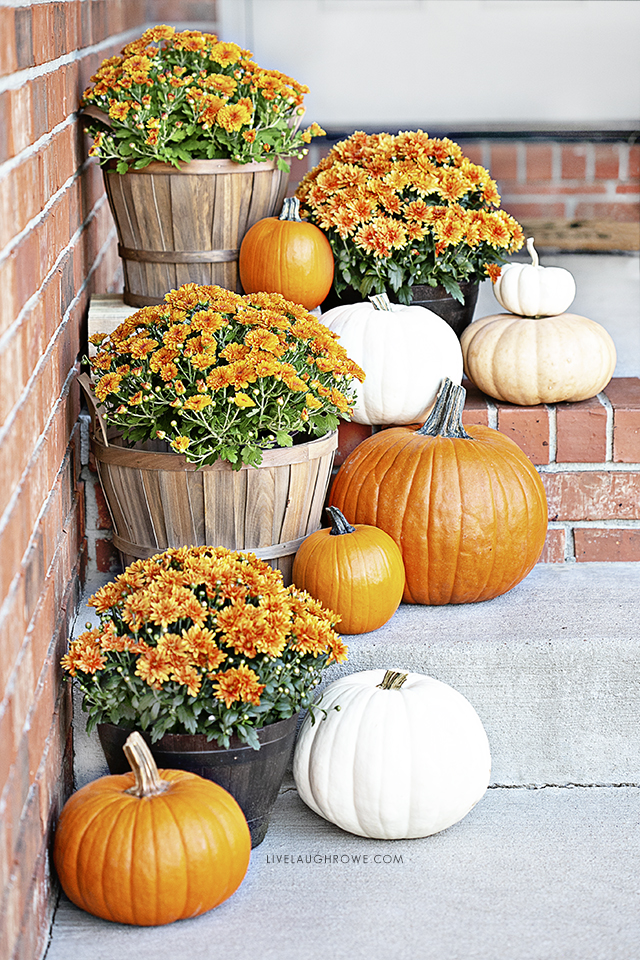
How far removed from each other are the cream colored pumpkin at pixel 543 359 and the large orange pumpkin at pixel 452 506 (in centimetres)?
20

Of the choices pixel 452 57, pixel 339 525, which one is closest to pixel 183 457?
pixel 339 525

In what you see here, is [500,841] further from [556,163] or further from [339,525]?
[556,163]

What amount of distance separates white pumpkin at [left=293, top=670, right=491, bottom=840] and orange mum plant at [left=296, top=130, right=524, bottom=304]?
952mm

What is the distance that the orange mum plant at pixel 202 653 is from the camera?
154 centimetres

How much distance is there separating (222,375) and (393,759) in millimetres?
670

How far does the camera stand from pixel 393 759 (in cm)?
167

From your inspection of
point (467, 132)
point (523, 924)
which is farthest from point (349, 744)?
point (467, 132)

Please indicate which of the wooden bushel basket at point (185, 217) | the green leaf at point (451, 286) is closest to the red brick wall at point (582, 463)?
the green leaf at point (451, 286)

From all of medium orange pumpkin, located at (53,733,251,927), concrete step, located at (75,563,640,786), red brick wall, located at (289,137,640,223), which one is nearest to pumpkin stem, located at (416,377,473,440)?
concrete step, located at (75,563,640,786)

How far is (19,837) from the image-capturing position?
4.33 feet

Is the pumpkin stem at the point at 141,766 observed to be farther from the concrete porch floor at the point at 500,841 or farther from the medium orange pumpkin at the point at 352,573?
the medium orange pumpkin at the point at 352,573

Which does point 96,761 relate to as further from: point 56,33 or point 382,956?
point 56,33

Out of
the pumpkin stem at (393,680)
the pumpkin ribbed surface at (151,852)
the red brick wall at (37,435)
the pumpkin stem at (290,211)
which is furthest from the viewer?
the pumpkin stem at (290,211)

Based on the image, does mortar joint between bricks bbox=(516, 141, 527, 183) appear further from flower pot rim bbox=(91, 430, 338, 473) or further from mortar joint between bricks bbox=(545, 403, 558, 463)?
flower pot rim bbox=(91, 430, 338, 473)
